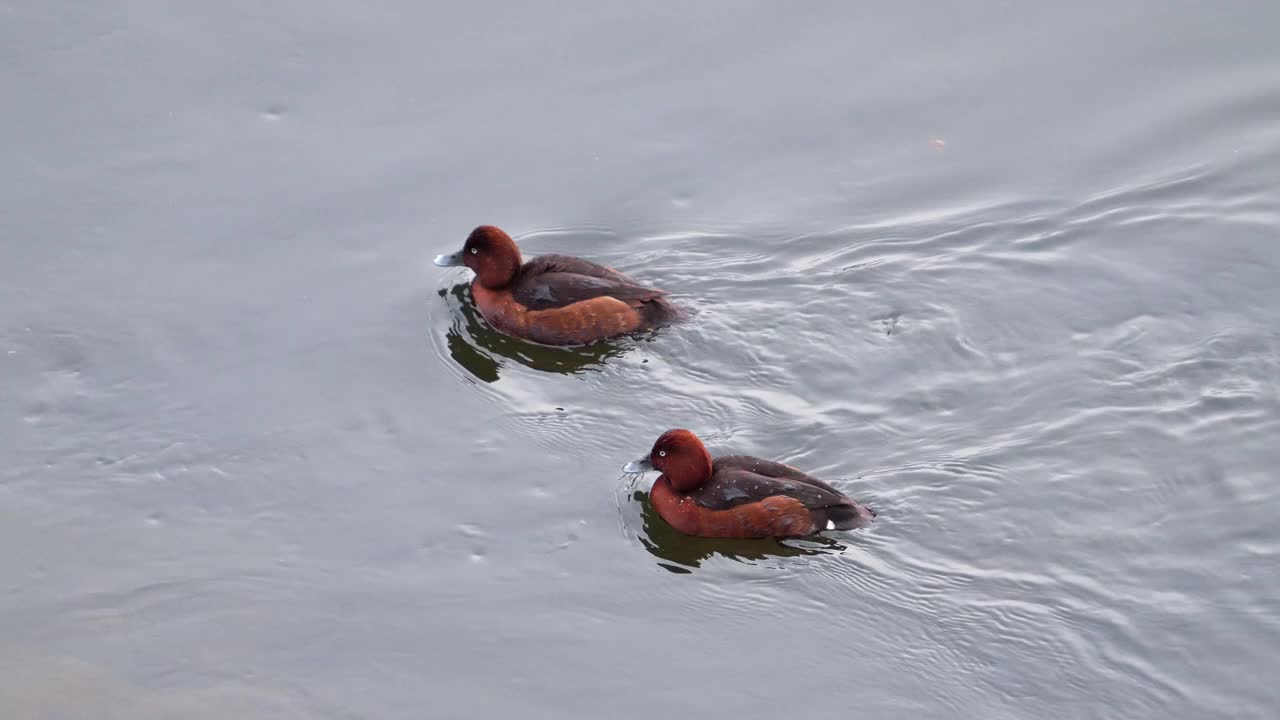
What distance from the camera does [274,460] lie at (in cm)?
964

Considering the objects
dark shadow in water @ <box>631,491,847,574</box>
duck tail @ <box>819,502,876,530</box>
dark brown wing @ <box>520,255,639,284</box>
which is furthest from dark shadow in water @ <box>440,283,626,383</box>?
duck tail @ <box>819,502,876,530</box>

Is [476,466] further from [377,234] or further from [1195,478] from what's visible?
[1195,478]

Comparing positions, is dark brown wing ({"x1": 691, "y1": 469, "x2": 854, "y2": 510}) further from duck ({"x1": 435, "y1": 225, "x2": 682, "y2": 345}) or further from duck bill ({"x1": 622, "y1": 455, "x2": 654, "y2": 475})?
duck ({"x1": 435, "y1": 225, "x2": 682, "y2": 345})

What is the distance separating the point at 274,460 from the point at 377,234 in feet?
8.63

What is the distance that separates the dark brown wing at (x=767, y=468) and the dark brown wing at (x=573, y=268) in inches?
77.8

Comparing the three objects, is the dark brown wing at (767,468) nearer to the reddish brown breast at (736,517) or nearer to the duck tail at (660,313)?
the reddish brown breast at (736,517)

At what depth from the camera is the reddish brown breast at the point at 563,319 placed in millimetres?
10805

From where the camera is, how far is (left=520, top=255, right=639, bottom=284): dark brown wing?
1102 cm

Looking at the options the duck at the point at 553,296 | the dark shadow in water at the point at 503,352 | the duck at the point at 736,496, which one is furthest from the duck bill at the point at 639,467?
the duck at the point at 553,296

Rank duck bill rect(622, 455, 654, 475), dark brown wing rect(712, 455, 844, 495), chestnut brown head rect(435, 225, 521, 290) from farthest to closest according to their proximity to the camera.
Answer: chestnut brown head rect(435, 225, 521, 290) < duck bill rect(622, 455, 654, 475) < dark brown wing rect(712, 455, 844, 495)

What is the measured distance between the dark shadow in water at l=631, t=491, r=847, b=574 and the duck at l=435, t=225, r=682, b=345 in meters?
1.79

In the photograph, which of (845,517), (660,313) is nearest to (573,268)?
(660,313)

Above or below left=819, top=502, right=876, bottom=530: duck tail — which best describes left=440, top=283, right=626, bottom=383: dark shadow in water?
above

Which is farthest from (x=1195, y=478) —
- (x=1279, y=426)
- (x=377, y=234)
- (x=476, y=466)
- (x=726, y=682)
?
(x=377, y=234)
